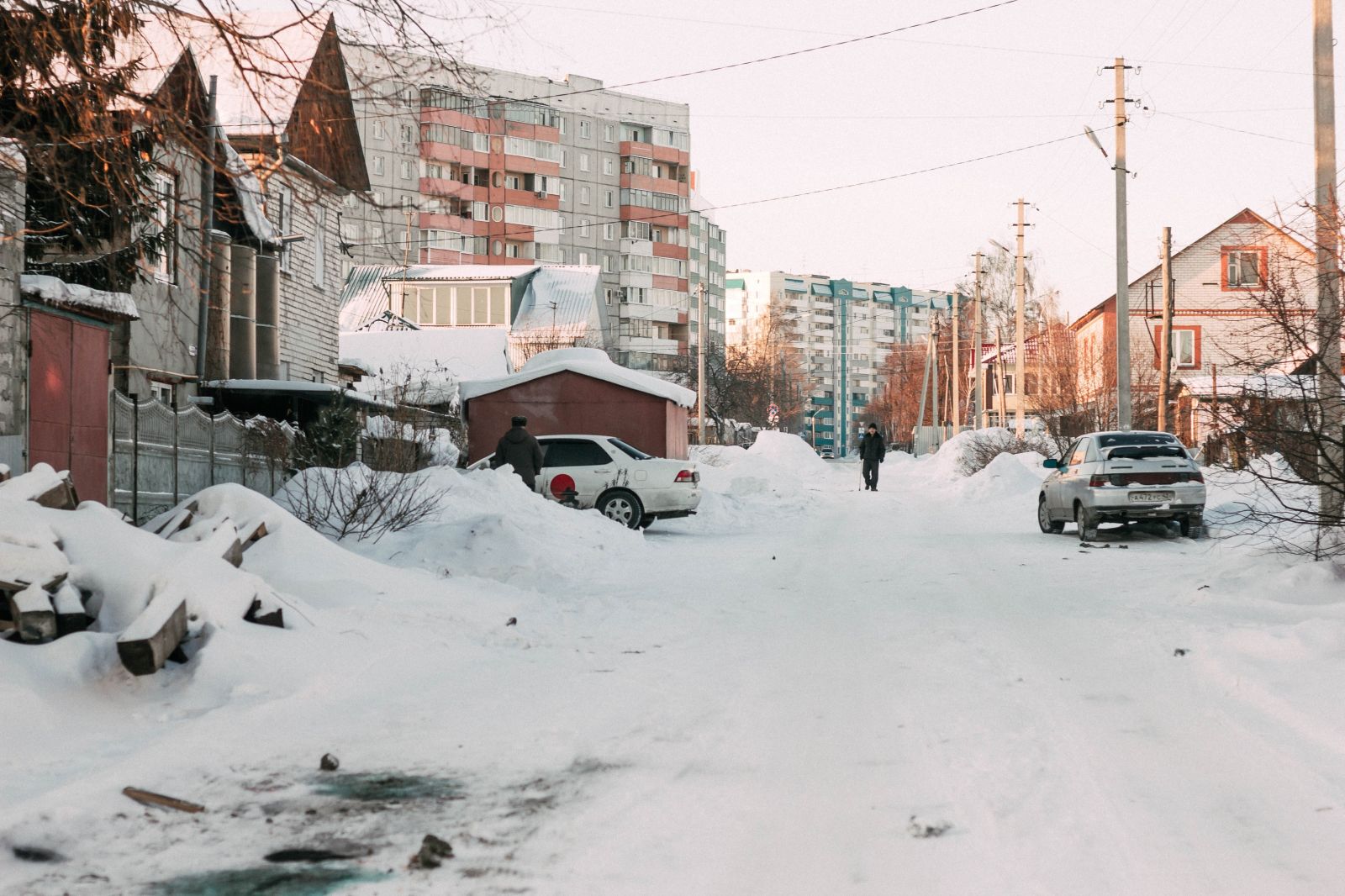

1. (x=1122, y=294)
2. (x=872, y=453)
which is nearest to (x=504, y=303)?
(x=872, y=453)

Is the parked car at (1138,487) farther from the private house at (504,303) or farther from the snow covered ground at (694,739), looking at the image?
the private house at (504,303)

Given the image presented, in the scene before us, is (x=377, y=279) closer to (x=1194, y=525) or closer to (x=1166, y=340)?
(x=1166, y=340)

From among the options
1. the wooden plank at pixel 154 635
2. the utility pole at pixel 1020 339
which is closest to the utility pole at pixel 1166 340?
the utility pole at pixel 1020 339

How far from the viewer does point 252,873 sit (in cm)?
411

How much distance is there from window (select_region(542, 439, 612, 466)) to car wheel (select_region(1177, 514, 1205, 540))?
898 centimetres

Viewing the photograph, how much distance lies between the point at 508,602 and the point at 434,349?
3734cm

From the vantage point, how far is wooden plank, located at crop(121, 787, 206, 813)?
4.79 metres

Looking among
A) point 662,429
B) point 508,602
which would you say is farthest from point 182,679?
point 662,429

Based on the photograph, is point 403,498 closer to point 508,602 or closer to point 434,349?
point 508,602

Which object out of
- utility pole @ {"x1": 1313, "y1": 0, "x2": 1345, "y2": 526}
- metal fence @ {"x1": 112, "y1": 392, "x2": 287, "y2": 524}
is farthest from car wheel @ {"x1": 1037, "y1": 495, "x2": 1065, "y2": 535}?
metal fence @ {"x1": 112, "y1": 392, "x2": 287, "y2": 524}

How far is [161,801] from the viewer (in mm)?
4828

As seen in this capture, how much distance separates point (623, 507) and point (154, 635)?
1426cm

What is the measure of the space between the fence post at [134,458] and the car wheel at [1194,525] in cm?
1444

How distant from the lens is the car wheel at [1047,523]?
2048 centimetres
